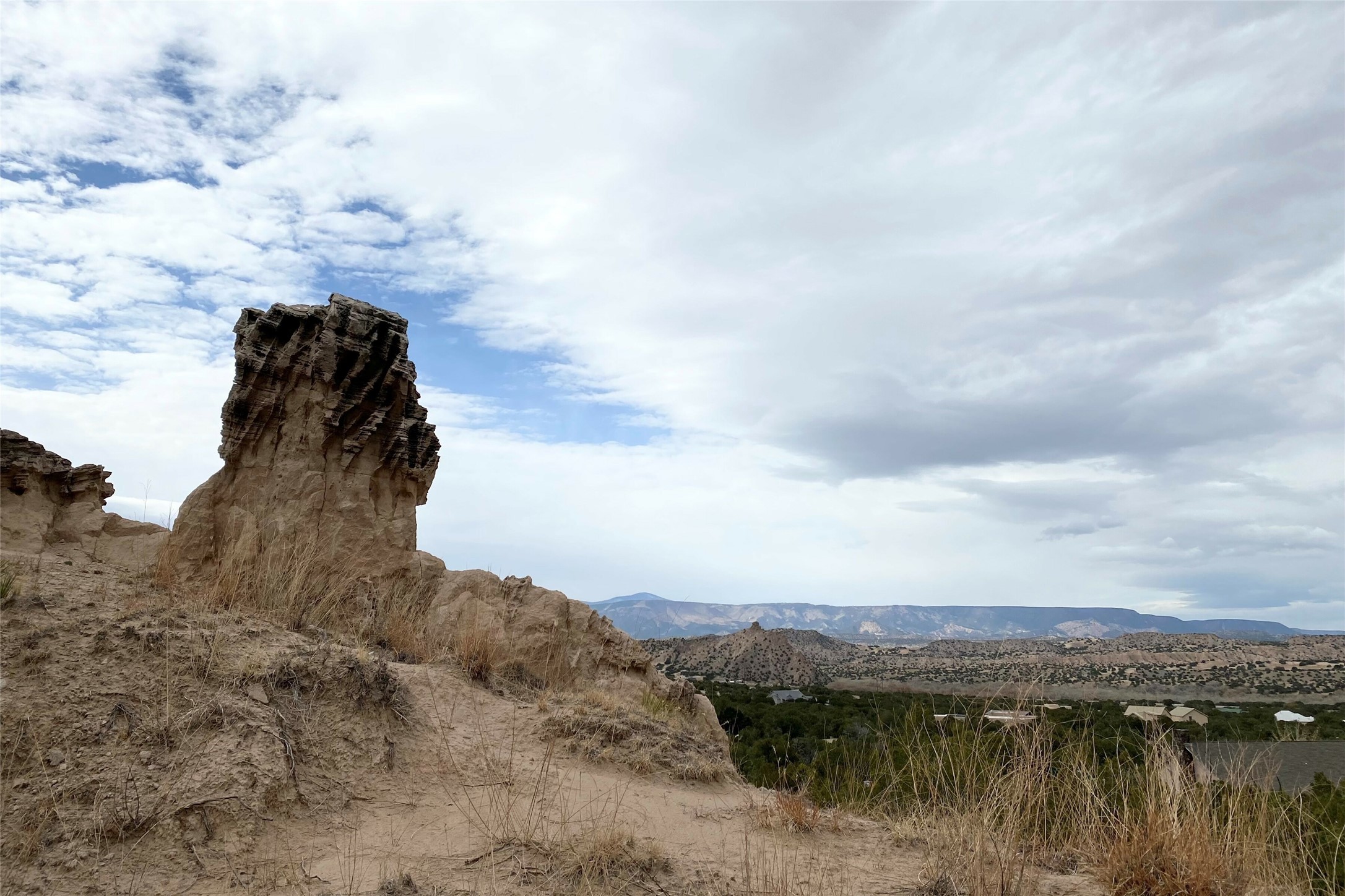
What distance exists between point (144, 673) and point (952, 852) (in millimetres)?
5242

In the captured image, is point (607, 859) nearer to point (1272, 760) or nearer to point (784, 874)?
point (784, 874)

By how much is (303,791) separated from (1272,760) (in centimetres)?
612

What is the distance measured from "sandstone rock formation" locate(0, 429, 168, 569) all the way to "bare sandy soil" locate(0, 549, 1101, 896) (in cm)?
265

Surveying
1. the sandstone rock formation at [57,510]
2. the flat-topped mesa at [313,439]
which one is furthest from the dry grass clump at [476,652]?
the sandstone rock formation at [57,510]

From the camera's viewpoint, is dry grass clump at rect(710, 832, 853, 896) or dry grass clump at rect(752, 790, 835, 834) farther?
dry grass clump at rect(752, 790, 835, 834)

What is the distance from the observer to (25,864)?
12.0 ft

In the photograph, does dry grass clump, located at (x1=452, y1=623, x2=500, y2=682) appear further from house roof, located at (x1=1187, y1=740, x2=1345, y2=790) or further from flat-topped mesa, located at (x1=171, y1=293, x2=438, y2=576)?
house roof, located at (x1=1187, y1=740, x2=1345, y2=790)

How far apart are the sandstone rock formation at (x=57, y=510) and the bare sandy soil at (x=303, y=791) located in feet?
8.70

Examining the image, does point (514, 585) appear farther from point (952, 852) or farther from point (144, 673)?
point (952, 852)

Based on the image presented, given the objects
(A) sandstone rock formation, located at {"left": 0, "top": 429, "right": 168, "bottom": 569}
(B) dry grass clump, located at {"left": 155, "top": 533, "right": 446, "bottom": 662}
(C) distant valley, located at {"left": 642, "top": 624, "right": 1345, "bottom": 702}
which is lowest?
(C) distant valley, located at {"left": 642, "top": 624, "right": 1345, "bottom": 702}

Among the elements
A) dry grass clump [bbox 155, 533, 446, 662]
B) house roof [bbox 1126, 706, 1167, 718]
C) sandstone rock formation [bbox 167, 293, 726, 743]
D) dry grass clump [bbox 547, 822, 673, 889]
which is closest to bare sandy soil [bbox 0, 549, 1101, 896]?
dry grass clump [bbox 547, 822, 673, 889]

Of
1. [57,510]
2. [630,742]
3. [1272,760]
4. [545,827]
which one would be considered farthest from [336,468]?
[1272,760]

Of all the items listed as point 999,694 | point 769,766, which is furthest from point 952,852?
point 769,766

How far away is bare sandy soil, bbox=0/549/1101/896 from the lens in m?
3.90
